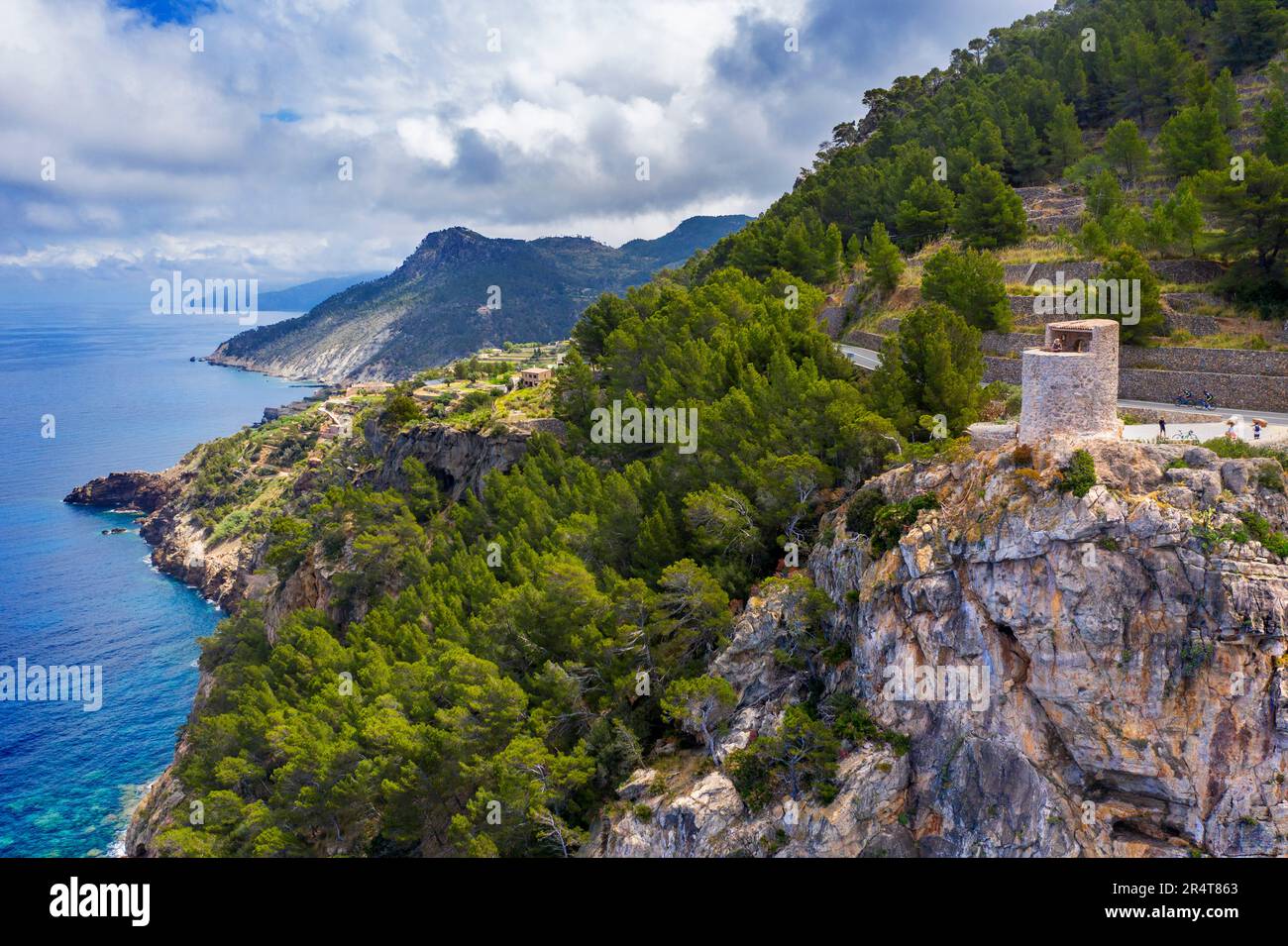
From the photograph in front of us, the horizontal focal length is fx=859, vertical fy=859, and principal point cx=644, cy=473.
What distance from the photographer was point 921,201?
173 ft

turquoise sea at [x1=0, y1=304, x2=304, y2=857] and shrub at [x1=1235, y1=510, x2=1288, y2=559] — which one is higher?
shrub at [x1=1235, y1=510, x2=1288, y2=559]

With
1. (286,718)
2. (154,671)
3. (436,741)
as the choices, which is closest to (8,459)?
(154,671)

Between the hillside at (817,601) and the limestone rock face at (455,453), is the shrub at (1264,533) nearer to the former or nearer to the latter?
the hillside at (817,601)

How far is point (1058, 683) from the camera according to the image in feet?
68.5

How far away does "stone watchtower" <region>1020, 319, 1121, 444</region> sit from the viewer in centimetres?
2177

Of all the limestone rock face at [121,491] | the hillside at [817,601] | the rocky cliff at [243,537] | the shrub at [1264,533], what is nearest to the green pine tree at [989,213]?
the hillside at [817,601]

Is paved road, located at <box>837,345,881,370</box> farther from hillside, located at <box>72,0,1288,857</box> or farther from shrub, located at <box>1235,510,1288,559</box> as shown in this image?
shrub, located at <box>1235,510,1288,559</box>

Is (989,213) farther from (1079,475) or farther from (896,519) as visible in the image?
(1079,475)

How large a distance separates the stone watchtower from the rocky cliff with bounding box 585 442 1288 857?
824mm

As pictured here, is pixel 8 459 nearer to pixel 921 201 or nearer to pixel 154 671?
pixel 154 671

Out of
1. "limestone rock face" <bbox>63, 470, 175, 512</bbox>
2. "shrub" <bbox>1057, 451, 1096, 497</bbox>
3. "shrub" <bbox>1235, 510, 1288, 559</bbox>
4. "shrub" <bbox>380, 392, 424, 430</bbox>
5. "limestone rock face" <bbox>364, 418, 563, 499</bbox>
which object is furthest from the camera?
"limestone rock face" <bbox>63, 470, 175, 512</bbox>

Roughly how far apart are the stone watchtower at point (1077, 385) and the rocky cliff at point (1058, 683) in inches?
32.4

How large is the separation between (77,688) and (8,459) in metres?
91.2

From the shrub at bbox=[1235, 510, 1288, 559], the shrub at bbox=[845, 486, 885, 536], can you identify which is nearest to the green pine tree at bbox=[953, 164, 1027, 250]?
the shrub at bbox=[845, 486, 885, 536]
